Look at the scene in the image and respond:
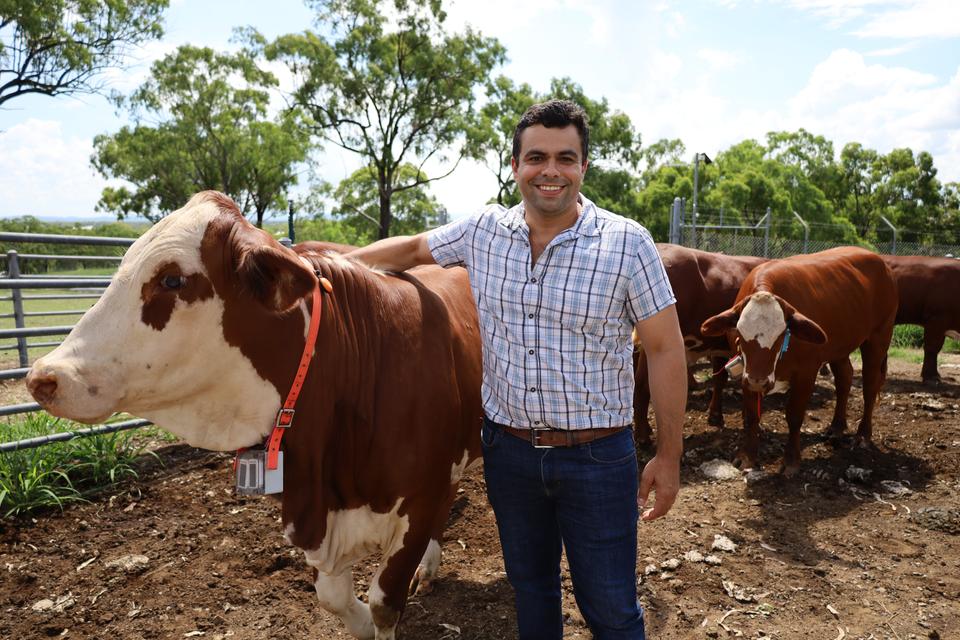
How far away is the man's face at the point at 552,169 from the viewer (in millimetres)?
2064

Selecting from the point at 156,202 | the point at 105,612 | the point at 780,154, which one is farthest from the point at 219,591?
the point at 780,154

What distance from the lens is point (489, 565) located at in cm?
385

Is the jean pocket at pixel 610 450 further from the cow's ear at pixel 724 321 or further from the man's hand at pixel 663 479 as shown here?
the cow's ear at pixel 724 321

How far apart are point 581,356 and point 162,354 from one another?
4.15ft

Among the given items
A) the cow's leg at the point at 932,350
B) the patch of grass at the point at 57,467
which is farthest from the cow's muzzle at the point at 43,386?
the cow's leg at the point at 932,350

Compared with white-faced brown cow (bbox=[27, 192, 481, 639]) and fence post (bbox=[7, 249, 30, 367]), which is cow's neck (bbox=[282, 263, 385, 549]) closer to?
white-faced brown cow (bbox=[27, 192, 481, 639])

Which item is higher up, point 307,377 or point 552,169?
point 552,169

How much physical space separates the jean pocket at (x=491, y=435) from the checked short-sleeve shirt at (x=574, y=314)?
8cm

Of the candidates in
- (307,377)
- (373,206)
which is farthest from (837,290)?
(373,206)

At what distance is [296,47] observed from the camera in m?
23.2

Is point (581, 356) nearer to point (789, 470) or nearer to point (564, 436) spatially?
point (564, 436)

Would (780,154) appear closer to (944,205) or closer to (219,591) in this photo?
(944,205)

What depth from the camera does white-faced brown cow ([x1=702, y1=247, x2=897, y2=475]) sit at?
197 inches

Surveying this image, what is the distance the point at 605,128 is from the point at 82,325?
34701 mm
